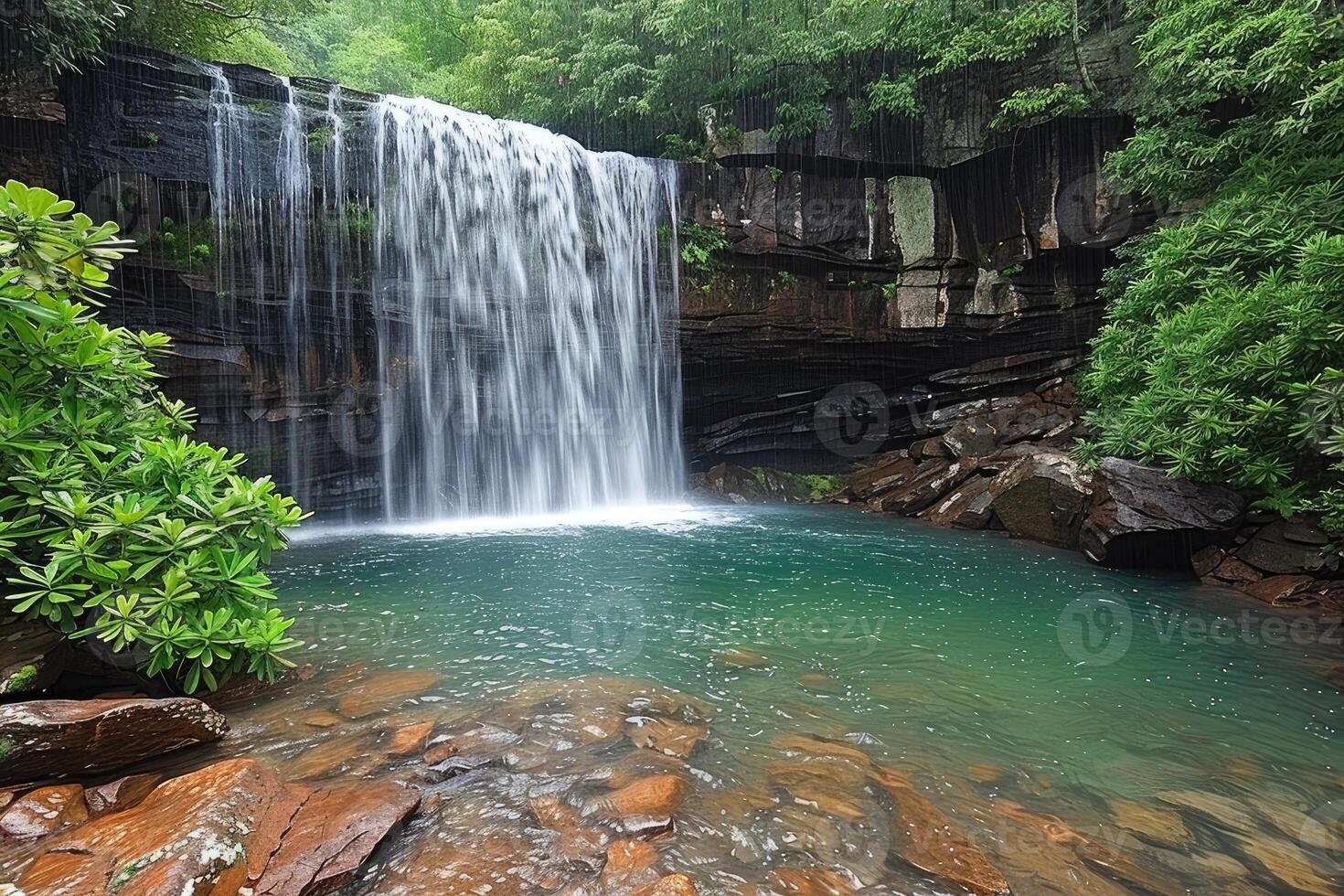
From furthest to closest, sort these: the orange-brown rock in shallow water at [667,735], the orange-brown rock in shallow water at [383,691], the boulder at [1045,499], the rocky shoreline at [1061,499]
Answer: the boulder at [1045,499], the rocky shoreline at [1061,499], the orange-brown rock in shallow water at [383,691], the orange-brown rock in shallow water at [667,735]

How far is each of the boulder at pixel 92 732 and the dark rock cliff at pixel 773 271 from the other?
8.86 m

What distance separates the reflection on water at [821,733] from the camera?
263 centimetres

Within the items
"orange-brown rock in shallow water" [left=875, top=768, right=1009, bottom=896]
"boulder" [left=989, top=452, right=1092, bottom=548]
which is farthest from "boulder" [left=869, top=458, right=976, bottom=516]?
"orange-brown rock in shallow water" [left=875, top=768, right=1009, bottom=896]

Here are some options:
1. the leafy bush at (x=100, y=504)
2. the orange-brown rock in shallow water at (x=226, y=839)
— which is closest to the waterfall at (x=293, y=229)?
the leafy bush at (x=100, y=504)

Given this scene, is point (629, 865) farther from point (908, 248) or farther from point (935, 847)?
point (908, 248)

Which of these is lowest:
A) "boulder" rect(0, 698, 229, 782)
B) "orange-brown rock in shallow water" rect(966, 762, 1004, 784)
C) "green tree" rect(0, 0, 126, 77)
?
"orange-brown rock in shallow water" rect(966, 762, 1004, 784)

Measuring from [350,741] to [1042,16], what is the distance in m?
15.3

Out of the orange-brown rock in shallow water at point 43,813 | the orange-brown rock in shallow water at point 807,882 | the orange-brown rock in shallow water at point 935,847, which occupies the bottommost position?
the orange-brown rock in shallow water at point 935,847

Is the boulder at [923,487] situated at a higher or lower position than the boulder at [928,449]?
lower

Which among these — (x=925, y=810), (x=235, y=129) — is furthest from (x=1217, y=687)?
(x=235, y=129)

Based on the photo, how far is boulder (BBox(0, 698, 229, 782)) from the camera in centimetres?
283

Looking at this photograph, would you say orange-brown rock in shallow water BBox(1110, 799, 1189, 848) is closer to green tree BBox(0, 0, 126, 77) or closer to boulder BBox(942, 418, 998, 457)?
boulder BBox(942, 418, 998, 457)

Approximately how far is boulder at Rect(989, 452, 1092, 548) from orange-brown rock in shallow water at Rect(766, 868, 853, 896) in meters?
8.44

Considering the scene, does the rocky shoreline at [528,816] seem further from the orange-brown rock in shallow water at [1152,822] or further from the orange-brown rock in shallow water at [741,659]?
the orange-brown rock in shallow water at [741,659]
